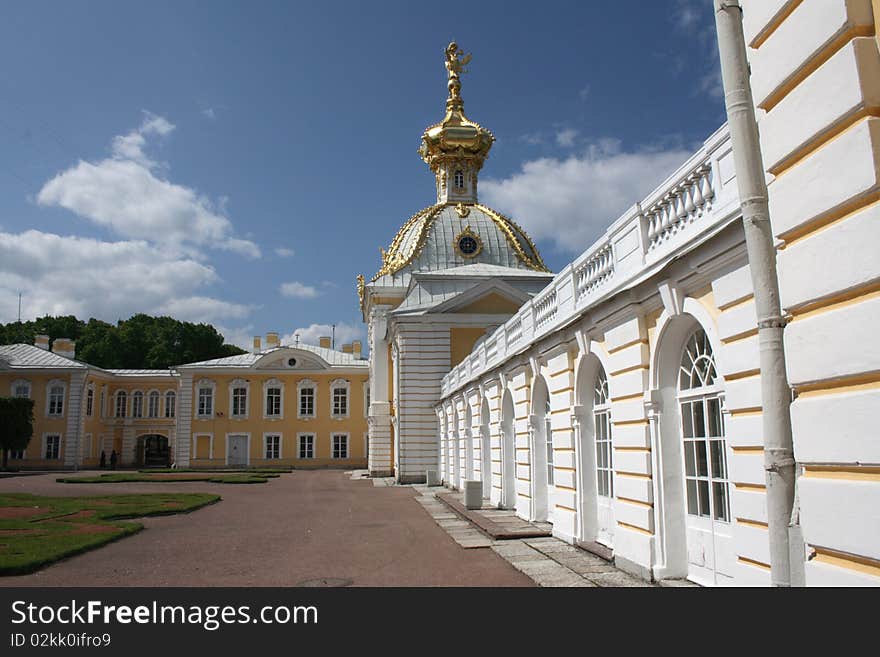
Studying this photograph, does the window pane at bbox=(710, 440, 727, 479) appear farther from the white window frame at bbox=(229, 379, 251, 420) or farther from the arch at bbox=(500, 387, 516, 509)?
the white window frame at bbox=(229, 379, 251, 420)

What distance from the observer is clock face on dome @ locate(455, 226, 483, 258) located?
122ft

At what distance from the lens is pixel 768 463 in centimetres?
467

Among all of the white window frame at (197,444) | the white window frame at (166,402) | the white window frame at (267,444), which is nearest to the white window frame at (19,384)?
the white window frame at (166,402)

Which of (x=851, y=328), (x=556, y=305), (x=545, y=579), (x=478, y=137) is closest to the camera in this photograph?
(x=851, y=328)

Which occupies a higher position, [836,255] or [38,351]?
[38,351]

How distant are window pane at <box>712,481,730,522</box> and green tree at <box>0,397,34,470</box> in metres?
42.0

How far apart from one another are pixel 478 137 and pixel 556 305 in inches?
1275

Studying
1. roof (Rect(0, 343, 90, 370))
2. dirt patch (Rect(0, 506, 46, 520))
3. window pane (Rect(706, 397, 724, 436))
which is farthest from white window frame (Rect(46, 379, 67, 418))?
window pane (Rect(706, 397, 724, 436))

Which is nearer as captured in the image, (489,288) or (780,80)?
(780,80)

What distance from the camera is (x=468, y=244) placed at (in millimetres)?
37406

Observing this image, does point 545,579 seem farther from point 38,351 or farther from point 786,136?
point 38,351

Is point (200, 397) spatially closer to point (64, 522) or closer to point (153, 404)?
point (153, 404)
